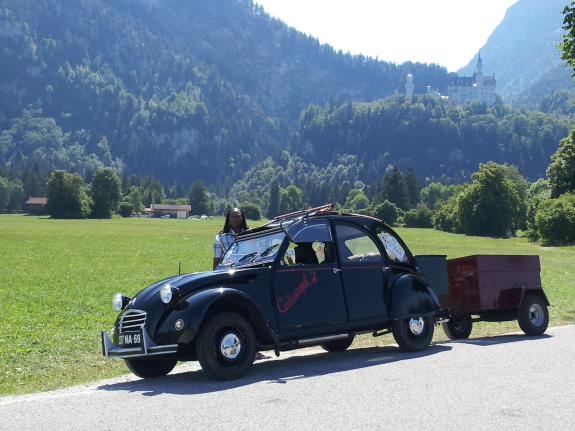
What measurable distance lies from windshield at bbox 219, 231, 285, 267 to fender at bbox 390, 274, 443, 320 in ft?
7.39

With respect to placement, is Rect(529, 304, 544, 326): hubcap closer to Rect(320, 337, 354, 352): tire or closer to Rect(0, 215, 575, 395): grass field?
Rect(0, 215, 575, 395): grass field

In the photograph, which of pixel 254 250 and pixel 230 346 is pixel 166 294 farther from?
pixel 254 250

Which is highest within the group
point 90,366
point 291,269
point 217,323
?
point 291,269

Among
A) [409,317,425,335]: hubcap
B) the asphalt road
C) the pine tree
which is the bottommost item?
the asphalt road

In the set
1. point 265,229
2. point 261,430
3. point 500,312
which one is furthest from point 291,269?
point 500,312

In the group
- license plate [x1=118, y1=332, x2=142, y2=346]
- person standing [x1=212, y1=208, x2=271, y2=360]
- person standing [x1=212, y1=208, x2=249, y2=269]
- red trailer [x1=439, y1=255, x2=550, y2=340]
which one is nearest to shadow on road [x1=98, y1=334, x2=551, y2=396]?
license plate [x1=118, y1=332, x2=142, y2=346]

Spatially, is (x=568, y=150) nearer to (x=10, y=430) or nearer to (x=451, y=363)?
(x=451, y=363)

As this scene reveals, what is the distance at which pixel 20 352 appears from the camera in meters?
11.2

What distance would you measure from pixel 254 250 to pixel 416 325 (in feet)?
A: 10.3

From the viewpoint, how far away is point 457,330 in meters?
12.9

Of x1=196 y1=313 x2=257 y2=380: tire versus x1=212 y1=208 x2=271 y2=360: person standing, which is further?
x1=212 y1=208 x2=271 y2=360: person standing

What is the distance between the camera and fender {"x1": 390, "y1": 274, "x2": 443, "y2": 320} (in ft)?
32.5

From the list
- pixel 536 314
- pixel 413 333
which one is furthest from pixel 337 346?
pixel 536 314

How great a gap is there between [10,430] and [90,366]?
4.51 m
